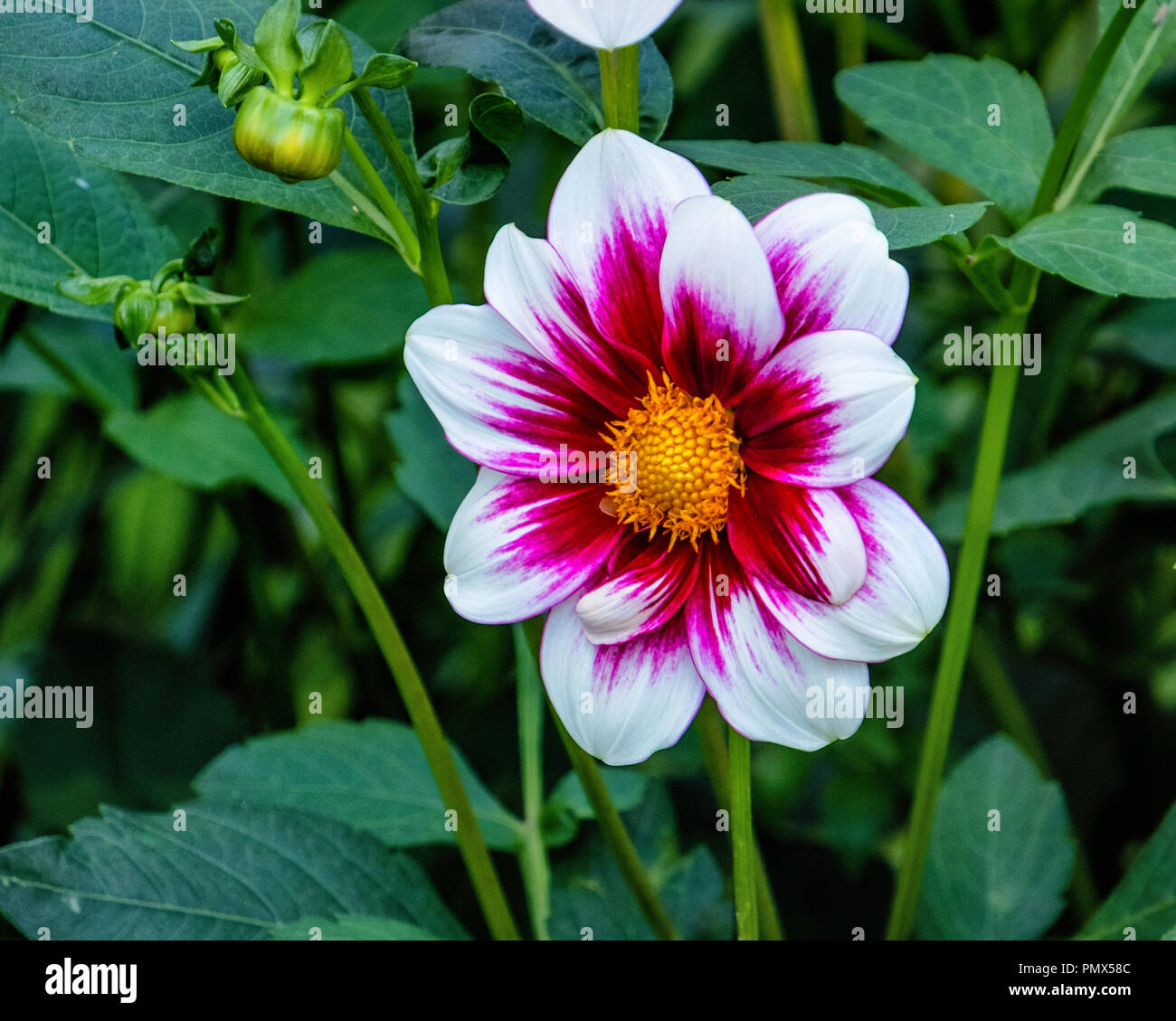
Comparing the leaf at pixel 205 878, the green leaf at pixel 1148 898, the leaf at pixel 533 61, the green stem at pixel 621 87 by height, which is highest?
the leaf at pixel 533 61

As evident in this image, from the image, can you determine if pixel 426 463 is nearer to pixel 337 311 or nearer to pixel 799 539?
pixel 337 311

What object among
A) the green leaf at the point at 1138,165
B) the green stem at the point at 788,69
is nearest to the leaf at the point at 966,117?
the green leaf at the point at 1138,165

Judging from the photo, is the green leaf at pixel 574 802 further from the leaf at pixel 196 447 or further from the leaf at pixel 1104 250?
the leaf at pixel 1104 250

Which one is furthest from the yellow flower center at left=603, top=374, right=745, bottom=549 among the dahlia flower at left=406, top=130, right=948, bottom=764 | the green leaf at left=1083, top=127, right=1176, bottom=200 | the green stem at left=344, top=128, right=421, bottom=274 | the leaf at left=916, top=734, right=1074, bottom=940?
the leaf at left=916, top=734, right=1074, bottom=940

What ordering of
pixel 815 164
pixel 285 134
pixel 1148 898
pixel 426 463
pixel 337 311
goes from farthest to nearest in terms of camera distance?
pixel 337 311 → pixel 426 463 → pixel 1148 898 → pixel 815 164 → pixel 285 134

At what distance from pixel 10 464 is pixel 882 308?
92 cm

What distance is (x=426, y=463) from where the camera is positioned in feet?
2.27

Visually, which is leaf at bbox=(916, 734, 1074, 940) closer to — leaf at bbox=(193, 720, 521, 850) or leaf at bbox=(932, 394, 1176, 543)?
leaf at bbox=(932, 394, 1176, 543)

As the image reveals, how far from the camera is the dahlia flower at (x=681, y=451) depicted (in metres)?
0.38

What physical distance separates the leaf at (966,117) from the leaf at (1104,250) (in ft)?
0.28

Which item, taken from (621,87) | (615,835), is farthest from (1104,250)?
(615,835)

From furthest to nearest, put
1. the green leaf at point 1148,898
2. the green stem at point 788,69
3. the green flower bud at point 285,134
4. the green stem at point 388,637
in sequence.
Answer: the green stem at point 788,69
the green leaf at point 1148,898
the green stem at point 388,637
the green flower bud at point 285,134

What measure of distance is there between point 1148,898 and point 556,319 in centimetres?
41

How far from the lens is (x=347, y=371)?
95cm
